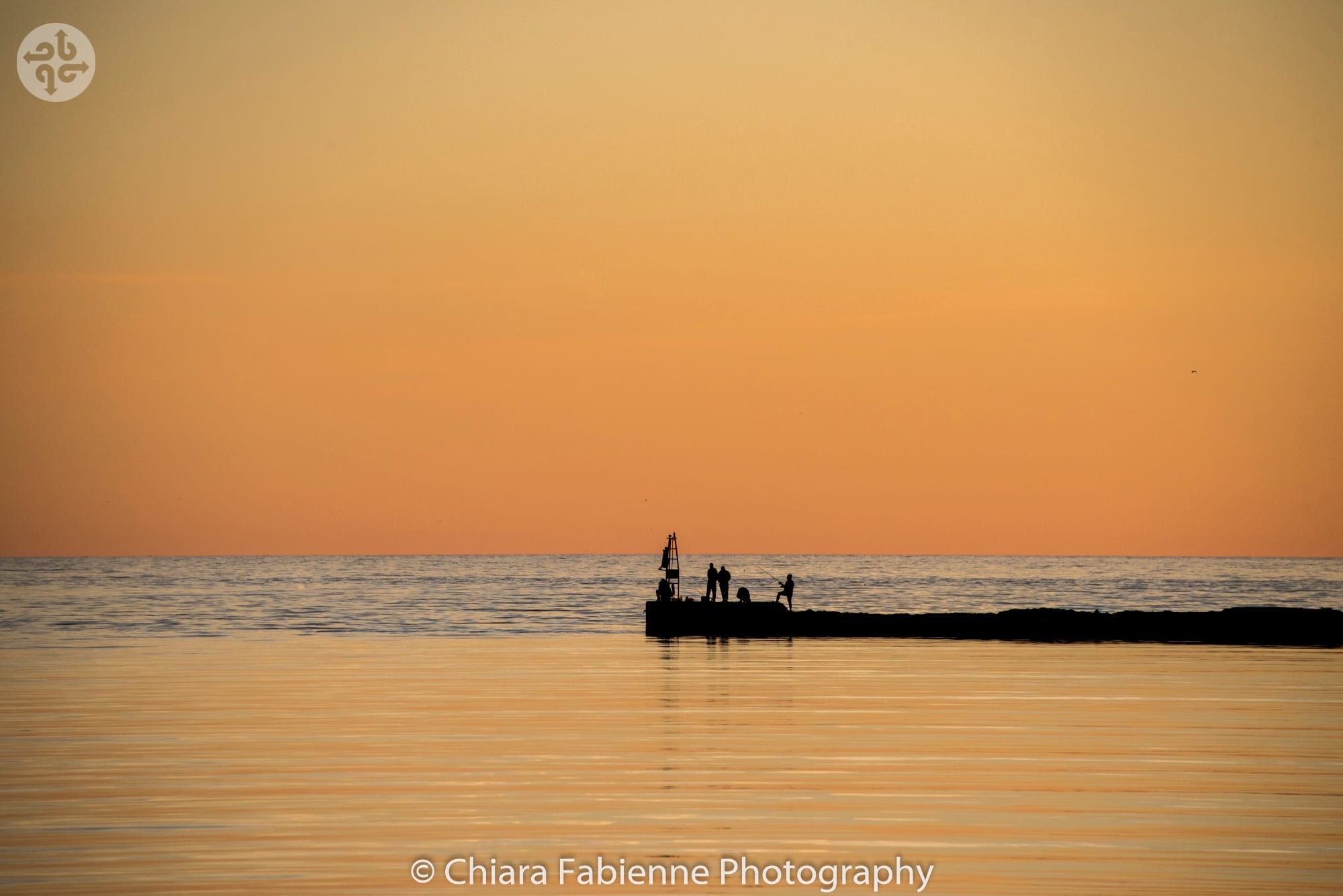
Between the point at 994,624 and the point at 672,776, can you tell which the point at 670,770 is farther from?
the point at 994,624

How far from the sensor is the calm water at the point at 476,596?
208 feet

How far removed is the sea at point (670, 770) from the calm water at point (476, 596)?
17.9 metres

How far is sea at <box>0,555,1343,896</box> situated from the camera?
15.4 meters

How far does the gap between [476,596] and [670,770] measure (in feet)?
271

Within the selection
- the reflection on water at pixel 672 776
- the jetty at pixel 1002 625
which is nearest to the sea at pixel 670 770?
the reflection on water at pixel 672 776

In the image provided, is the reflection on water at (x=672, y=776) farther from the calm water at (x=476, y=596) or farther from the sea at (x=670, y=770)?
the calm water at (x=476, y=596)

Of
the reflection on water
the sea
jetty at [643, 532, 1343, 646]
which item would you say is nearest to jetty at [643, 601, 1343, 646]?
jetty at [643, 532, 1343, 646]

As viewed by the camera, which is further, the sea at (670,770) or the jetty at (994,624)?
the jetty at (994,624)

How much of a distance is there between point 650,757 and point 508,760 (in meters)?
2.24

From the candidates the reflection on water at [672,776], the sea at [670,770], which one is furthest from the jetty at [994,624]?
the reflection on water at [672,776]

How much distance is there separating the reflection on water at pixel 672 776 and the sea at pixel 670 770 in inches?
3.0

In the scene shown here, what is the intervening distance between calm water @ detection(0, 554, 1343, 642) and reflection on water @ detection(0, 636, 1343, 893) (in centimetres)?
2523

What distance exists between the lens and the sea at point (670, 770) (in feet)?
50.4

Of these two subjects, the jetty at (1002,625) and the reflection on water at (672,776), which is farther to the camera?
the jetty at (1002,625)
